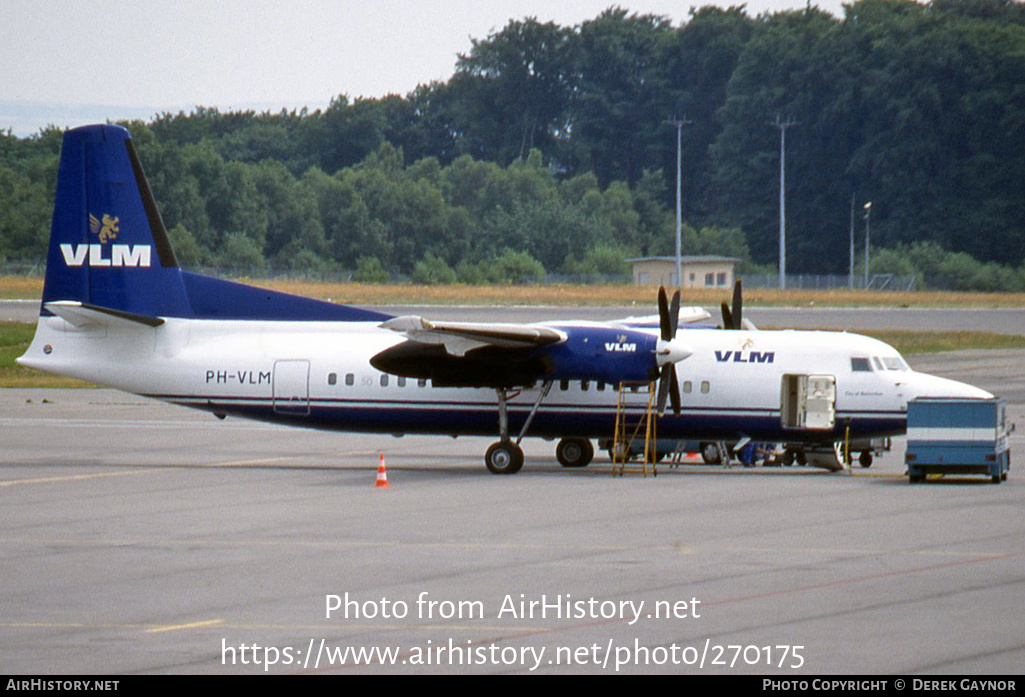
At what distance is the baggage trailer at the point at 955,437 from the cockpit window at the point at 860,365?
2.00m

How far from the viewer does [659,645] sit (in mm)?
12914

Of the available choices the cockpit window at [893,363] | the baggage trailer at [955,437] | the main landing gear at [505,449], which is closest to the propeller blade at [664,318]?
the main landing gear at [505,449]

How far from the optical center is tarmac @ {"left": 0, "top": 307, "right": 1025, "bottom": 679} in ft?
41.5

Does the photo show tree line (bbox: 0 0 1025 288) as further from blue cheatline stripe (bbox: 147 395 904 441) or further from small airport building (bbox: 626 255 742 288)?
blue cheatline stripe (bbox: 147 395 904 441)

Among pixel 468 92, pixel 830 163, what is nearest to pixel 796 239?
pixel 830 163

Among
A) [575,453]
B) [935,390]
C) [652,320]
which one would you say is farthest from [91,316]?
[935,390]

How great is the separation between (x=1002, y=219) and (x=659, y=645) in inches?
4703

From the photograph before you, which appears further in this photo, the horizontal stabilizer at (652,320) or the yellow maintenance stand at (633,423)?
the horizontal stabilizer at (652,320)

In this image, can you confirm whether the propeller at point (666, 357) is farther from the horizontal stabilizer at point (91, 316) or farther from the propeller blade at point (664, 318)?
the horizontal stabilizer at point (91, 316)

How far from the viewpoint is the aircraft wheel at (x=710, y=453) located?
97.2 ft

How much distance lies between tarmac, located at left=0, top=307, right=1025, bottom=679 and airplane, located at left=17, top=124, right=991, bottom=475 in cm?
116

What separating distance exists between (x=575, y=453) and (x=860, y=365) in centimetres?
605

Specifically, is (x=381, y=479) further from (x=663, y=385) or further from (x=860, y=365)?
(x=860, y=365)

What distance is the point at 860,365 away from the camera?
27.5m
